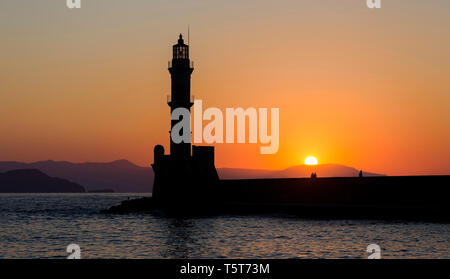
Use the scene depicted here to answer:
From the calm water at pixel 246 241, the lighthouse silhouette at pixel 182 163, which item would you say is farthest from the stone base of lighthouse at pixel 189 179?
the calm water at pixel 246 241

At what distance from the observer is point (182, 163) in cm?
5247

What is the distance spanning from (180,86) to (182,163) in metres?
7.51

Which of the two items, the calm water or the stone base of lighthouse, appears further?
the stone base of lighthouse

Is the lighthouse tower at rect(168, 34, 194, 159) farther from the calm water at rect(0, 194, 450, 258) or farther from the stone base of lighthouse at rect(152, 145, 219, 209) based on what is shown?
the calm water at rect(0, 194, 450, 258)

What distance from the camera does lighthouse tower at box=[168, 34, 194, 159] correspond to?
51469 millimetres

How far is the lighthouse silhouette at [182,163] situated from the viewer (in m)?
51.8

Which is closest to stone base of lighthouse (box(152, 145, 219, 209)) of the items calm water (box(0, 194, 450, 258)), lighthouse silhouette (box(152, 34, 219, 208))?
lighthouse silhouette (box(152, 34, 219, 208))

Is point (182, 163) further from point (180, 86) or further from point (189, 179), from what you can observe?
point (180, 86)

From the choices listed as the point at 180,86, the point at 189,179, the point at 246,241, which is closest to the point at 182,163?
the point at 189,179

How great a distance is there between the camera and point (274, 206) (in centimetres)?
4888

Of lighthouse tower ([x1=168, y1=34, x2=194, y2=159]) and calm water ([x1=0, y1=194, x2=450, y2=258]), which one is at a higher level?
lighthouse tower ([x1=168, y1=34, x2=194, y2=159])
